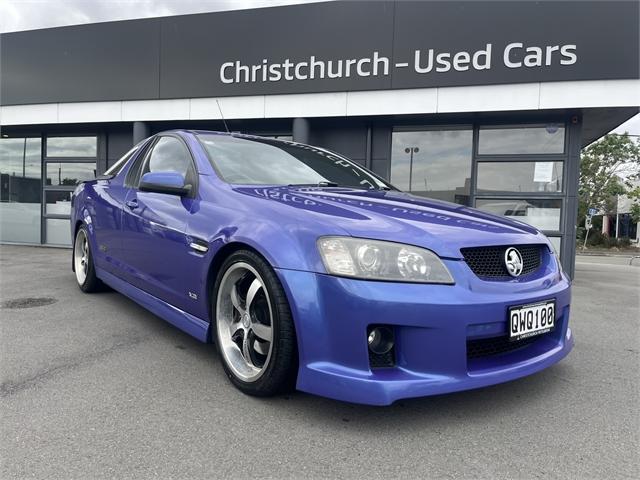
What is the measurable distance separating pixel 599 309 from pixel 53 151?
10796 mm

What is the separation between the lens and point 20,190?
10.6 m

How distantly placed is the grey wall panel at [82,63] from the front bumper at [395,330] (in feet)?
25.9

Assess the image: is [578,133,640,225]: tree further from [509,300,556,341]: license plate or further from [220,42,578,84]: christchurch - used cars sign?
[509,300,556,341]: license plate

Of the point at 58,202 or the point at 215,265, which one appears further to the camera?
the point at 58,202

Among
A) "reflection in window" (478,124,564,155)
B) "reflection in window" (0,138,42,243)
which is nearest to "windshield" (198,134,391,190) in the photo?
"reflection in window" (478,124,564,155)

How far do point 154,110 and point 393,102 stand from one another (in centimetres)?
449

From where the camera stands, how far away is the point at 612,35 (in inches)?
257

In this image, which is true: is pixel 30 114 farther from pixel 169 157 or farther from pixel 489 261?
pixel 489 261

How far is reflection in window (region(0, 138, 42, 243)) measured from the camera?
34.2ft

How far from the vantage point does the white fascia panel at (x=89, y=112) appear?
8875mm

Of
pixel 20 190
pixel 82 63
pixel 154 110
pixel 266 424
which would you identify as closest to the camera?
pixel 266 424

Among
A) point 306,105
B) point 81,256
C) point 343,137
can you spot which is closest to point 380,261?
point 81,256

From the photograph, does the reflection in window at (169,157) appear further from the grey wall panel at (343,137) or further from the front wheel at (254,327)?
the grey wall panel at (343,137)

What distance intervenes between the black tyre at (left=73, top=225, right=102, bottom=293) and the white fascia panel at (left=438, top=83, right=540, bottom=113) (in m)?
5.38
